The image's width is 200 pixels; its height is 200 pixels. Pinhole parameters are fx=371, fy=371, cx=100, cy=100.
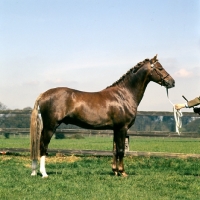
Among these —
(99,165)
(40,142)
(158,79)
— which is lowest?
(99,165)

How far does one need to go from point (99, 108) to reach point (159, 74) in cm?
158

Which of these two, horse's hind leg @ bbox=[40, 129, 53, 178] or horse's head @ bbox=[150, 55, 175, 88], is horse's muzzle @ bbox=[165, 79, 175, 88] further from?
horse's hind leg @ bbox=[40, 129, 53, 178]

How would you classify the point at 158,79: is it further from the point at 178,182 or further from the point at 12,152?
the point at 12,152

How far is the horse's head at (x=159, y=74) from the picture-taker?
8336 millimetres

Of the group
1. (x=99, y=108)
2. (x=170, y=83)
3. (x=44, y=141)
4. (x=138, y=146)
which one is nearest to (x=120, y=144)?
(x=99, y=108)

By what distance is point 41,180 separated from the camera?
7.24 meters

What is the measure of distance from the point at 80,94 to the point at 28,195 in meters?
2.83

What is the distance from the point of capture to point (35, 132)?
7844 mm

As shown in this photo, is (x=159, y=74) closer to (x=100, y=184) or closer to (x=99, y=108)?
(x=99, y=108)

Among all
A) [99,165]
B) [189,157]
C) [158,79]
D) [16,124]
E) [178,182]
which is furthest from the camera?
[16,124]

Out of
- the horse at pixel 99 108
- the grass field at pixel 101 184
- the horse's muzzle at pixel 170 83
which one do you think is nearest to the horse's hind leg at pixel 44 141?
the horse at pixel 99 108

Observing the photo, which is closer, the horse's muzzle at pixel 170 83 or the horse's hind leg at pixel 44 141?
the horse's hind leg at pixel 44 141

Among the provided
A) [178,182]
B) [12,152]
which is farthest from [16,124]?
[178,182]

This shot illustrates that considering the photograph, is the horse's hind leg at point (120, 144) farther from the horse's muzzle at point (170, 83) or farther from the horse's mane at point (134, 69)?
the horse's muzzle at point (170, 83)
